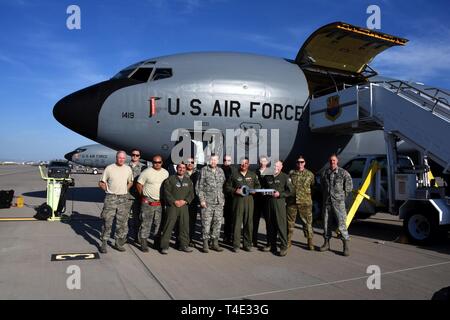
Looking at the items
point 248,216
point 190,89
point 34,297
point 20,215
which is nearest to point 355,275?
point 248,216

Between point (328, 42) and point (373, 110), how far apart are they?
3367mm

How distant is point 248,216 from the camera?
23.9 ft

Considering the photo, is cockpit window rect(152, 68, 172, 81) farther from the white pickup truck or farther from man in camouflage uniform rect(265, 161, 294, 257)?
the white pickup truck

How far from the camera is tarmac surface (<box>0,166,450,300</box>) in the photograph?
474cm

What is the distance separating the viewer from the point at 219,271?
575 centimetres

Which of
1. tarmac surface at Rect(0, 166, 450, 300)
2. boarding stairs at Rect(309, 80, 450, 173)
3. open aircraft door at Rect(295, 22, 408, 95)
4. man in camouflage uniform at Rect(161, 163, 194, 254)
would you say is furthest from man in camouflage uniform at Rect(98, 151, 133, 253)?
open aircraft door at Rect(295, 22, 408, 95)

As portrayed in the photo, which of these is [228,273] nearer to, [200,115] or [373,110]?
[200,115]

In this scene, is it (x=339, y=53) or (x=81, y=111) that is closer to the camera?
(x=81, y=111)

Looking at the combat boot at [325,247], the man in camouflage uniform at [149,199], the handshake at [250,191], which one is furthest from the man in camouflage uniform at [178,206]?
the combat boot at [325,247]

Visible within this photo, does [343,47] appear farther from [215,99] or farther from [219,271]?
[219,271]

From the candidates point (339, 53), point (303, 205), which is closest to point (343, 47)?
point (339, 53)

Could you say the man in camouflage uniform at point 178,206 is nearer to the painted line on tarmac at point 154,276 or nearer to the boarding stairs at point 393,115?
the painted line on tarmac at point 154,276

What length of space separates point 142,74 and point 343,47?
6473mm

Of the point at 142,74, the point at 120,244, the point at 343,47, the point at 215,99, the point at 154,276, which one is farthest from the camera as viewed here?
the point at 343,47
